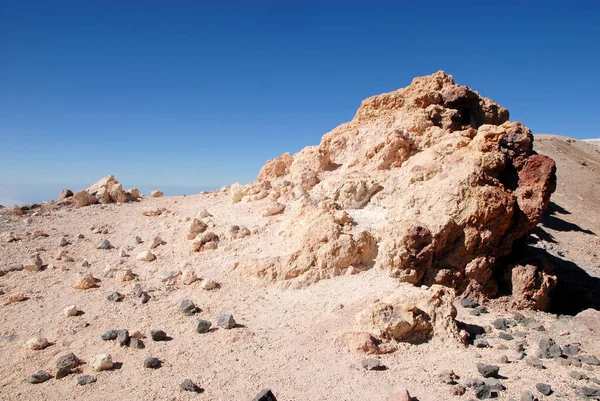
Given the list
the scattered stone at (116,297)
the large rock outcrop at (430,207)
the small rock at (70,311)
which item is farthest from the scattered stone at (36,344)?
the large rock outcrop at (430,207)

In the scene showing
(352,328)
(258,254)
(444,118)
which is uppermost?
(444,118)

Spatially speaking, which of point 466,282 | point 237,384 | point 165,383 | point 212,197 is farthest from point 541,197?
point 212,197

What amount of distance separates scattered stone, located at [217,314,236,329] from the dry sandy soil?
114 millimetres

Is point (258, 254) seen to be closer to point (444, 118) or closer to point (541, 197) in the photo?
point (541, 197)

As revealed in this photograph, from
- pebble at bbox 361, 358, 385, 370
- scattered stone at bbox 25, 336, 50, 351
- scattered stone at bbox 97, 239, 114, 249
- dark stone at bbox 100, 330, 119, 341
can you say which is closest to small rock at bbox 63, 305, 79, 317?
scattered stone at bbox 25, 336, 50, 351

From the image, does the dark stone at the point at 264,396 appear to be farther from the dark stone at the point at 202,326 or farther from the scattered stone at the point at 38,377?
the scattered stone at the point at 38,377

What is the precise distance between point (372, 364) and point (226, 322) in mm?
2293

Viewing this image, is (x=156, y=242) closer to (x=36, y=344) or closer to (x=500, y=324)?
(x=36, y=344)

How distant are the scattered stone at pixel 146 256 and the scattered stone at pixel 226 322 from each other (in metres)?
3.52

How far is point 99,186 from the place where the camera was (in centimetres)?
1477

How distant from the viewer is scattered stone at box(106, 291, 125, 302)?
7160mm

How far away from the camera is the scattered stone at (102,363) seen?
16.7 ft

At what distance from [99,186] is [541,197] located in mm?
14053

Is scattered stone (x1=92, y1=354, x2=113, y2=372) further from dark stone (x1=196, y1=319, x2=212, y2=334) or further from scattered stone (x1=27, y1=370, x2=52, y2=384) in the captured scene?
dark stone (x1=196, y1=319, x2=212, y2=334)
